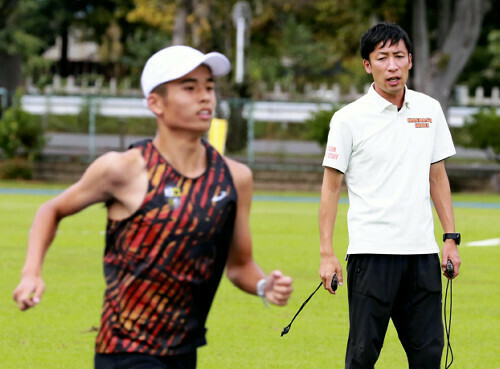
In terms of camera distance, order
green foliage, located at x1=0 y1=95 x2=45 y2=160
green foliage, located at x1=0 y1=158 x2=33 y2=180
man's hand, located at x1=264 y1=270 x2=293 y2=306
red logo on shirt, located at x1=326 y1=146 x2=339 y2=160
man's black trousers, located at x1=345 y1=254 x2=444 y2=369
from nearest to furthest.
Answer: man's hand, located at x1=264 y1=270 x2=293 y2=306 → man's black trousers, located at x1=345 y1=254 x2=444 y2=369 → red logo on shirt, located at x1=326 y1=146 x2=339 y2=160 → green foliage, located at x1=0 y1=95 x2=45 y2=160 → green foliage, located at x1=0 y1=158 x2=33 y2=180

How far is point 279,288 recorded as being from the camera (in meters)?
4.36

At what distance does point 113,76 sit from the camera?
209ft

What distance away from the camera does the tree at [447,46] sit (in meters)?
30.7

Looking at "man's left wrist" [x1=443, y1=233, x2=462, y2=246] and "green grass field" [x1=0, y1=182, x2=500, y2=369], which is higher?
"man's left wrist" [x1=443, y1=233, x2=462, y2=246]

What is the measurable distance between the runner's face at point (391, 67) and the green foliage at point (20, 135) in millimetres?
24311

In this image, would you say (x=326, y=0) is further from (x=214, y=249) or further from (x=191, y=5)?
(x=214, y=249)

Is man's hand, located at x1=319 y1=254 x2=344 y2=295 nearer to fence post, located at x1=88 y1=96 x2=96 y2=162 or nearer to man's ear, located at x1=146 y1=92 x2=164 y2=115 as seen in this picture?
man's ear, located at x1=146 y1=92 x2=164 y2=115

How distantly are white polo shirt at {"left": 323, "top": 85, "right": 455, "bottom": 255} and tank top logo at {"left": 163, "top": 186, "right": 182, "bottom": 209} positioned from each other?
1.85m

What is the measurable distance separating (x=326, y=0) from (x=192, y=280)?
31.8 m

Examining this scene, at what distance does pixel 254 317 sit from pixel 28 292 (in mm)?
6183

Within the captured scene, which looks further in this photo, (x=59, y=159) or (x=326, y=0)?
(x=326, y=0)

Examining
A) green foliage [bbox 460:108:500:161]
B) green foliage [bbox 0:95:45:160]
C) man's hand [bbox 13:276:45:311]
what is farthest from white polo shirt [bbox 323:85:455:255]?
green foliage [bbox 0:95:45:160]

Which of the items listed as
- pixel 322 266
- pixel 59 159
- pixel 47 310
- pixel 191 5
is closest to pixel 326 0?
pixel 191 5

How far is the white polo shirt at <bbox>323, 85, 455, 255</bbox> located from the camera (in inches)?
242
